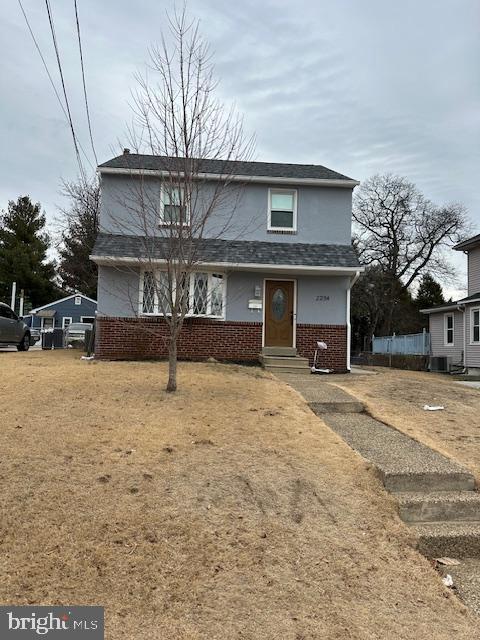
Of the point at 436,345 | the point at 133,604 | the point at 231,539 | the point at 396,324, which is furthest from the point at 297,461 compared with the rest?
the point at 396,324

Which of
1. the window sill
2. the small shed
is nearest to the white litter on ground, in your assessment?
the window sill

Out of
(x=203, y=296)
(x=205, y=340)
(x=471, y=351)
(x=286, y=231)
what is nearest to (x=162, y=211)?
(x=203, y=296)

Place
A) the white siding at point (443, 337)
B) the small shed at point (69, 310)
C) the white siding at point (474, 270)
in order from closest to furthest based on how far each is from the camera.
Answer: the white siding at point (474, 270) < the white siding at point (443, 337) < the small shed at point (69, 310)

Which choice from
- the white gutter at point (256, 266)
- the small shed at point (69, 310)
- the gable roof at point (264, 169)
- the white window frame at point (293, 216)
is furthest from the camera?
the small shed at point (69, 310)

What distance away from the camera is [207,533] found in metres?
3.79

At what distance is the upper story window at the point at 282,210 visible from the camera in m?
14.3

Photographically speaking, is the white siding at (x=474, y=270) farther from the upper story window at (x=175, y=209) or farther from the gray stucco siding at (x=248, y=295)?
the upper story window at (x=175, y=209)

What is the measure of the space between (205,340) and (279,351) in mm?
1980

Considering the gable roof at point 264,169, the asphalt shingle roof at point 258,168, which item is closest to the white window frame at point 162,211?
the asphalt shingle roof at point 258,168

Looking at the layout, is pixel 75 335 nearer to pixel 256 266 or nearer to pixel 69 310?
pixel 256 266

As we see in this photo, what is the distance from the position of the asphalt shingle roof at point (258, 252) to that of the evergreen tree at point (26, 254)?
131 feet

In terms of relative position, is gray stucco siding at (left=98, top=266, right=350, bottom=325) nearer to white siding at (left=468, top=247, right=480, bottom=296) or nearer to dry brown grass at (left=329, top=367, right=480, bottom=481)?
dry brown grass at (left=329, top=367, right=480, bottom=481)

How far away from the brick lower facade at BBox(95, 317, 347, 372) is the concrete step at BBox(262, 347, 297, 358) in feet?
0.88

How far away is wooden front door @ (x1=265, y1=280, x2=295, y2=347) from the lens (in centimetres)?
1383
